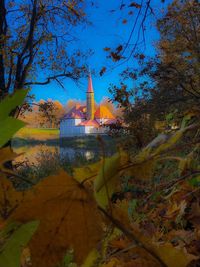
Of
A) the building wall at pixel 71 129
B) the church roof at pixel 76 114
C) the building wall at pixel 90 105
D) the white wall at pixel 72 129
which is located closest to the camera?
the building wall at pixel 90 105

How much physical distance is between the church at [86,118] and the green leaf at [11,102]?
38.7 meters

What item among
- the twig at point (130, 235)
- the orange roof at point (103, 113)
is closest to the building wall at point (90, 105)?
the orange roof at point (103, 113)

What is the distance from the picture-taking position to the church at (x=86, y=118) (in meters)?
39.7

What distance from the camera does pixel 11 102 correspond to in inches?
8.0

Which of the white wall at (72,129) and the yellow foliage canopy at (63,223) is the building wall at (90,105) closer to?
the white wall at (72,129)

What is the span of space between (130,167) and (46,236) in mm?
69

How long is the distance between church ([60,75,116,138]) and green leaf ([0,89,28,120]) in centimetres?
3868

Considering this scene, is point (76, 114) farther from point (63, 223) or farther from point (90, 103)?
point (63, 223)

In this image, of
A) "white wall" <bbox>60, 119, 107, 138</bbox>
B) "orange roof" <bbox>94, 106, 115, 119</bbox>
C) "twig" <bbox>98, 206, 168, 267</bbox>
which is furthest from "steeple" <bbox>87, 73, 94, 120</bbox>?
"twig" <bbox>98, 206, 168, 267</bbox>

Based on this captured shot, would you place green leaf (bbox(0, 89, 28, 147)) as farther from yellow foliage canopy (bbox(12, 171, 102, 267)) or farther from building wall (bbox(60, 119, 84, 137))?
building wall (bbox(60, 119, 84, 137))

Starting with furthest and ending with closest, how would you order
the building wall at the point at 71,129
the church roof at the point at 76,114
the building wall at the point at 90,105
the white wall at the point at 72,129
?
the church roof at the point at 76,114
the building wall at the point at 71,129
the white wall at the point at 72,129
the building wall at the point at 90,105

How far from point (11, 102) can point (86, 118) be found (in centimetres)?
4051

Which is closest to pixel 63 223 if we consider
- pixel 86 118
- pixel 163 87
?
pixel 163 87

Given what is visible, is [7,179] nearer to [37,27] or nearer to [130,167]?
[130,167]
